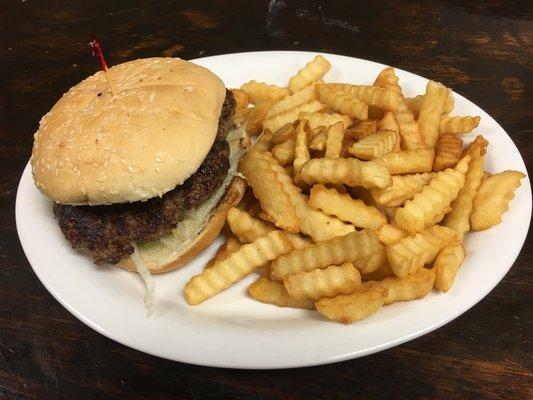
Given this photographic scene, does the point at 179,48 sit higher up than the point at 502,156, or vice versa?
the point at 502,156

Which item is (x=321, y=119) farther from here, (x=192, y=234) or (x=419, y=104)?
(x=192, y=234)

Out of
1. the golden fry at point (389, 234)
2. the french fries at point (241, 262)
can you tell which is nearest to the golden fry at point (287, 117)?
the french fries at point (241, 262)

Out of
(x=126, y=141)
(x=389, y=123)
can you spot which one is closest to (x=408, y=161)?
(x=389, y=123)

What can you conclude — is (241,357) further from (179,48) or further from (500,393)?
(179,48)

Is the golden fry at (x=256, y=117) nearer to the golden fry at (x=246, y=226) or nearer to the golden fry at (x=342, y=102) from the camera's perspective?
the golden fry at (x=342, y=102)

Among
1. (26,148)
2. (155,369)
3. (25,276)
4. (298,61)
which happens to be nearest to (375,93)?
(298,61)
